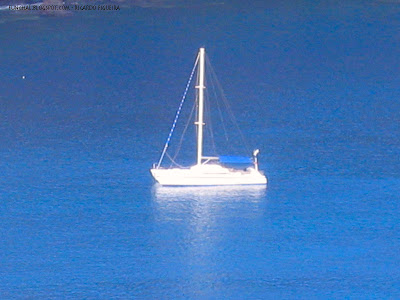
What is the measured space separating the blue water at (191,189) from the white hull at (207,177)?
27 centimetres

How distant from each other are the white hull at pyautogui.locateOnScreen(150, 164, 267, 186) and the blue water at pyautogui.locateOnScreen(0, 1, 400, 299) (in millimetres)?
273

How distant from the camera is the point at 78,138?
110ft

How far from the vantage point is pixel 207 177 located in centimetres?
2873

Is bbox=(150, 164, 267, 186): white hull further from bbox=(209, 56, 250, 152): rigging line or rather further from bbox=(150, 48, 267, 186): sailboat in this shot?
bbox=(209, 56, 250, 152): rigging line

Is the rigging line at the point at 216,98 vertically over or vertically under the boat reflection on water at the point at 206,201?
over

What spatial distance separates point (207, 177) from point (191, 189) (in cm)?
58

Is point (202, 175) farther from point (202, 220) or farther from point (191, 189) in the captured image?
point (202, 220)

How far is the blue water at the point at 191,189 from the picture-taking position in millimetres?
24359

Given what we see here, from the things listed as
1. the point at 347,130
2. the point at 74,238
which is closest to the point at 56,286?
the point at 74,238

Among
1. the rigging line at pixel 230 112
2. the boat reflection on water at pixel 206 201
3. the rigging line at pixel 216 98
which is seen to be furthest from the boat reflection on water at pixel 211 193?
the rigging line at pixel 216 98

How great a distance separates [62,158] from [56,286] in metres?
8.67

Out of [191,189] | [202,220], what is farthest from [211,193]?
[202,220]

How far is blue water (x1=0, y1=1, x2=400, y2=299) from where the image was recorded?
24359mm

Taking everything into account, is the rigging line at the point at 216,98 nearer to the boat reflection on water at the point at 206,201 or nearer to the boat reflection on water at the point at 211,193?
the boat reflection on water at the point at 211,193
